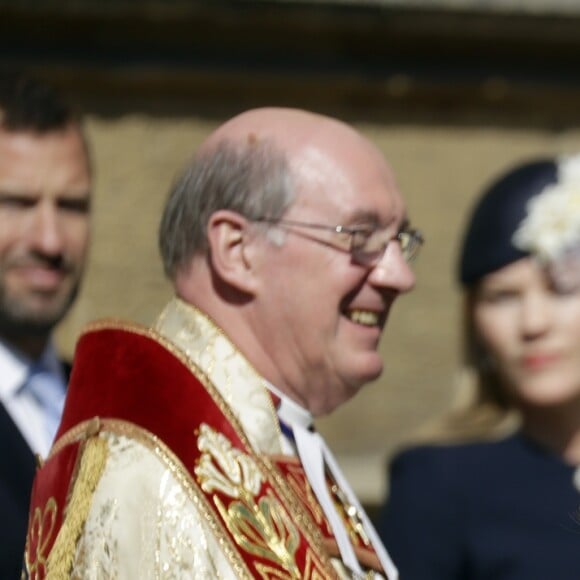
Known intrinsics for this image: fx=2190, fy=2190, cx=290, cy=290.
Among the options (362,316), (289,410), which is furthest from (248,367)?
(362,316)

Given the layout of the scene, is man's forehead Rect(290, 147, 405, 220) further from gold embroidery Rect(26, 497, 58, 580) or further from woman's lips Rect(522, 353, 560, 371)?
woman's lips Rect(522, 353, 560, 371)

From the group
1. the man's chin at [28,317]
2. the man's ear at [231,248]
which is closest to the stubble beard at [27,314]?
the man's chin at [28,317]

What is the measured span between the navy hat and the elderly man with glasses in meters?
0.89

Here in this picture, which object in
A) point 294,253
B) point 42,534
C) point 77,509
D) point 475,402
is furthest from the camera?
point 475,402

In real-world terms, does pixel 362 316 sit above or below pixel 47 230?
Answer: below

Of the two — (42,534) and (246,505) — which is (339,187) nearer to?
(246,505)

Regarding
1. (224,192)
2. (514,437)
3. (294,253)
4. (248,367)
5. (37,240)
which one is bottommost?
(514,437)

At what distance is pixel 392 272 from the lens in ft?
11.3

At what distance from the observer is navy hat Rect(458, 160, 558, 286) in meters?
4.41

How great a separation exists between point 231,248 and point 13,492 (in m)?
0.74

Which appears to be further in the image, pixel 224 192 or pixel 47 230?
pixel 47 230

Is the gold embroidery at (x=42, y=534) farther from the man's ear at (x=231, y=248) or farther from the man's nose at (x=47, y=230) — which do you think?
the man's nose at (x=47, y=230)

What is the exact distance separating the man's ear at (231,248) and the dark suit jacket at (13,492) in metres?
0.67

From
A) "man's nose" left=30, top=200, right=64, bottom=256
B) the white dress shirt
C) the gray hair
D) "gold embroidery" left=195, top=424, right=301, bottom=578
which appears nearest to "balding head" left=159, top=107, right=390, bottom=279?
the gray hair
